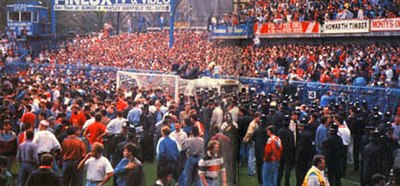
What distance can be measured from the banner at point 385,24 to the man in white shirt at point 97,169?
10525mm

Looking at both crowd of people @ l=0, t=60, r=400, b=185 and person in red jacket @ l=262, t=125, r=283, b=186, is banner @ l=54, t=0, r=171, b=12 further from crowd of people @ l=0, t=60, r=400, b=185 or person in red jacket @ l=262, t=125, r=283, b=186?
person in red jacket @ l=262, t=125, r=283, b=186

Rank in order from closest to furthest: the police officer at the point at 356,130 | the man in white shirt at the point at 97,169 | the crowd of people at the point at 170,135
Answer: the crowd of people at the point at 170,135, the man in white shirt at the point at 97,169, the police officer at the point at 356,130

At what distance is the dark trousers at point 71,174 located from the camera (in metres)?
6.16

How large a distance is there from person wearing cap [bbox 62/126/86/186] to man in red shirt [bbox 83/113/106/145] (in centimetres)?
69

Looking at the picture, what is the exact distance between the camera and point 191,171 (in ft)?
19.5

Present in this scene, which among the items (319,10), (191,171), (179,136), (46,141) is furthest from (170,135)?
(319,10)

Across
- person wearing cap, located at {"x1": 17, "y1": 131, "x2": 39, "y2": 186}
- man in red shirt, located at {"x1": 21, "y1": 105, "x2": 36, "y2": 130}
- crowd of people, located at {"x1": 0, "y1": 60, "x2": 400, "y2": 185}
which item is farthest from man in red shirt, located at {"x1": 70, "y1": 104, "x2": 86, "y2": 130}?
person wearing cap, located at {"x1": 17, "y1": 131, "x2": 39, "y2": 186}

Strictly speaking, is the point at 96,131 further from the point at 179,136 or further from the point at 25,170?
the point at 25,170

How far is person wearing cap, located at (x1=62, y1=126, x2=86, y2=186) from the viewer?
6207mm

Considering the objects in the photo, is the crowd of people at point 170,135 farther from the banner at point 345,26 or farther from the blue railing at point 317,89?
→ the banner at point 345,26

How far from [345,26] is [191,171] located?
11.3 m

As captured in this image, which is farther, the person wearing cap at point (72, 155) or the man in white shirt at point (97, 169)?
the person wearing cap at point (72, 155)

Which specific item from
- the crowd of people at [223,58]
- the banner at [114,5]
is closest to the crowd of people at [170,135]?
the crowd of people at [223,58]

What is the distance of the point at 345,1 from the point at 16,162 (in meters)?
12.3
